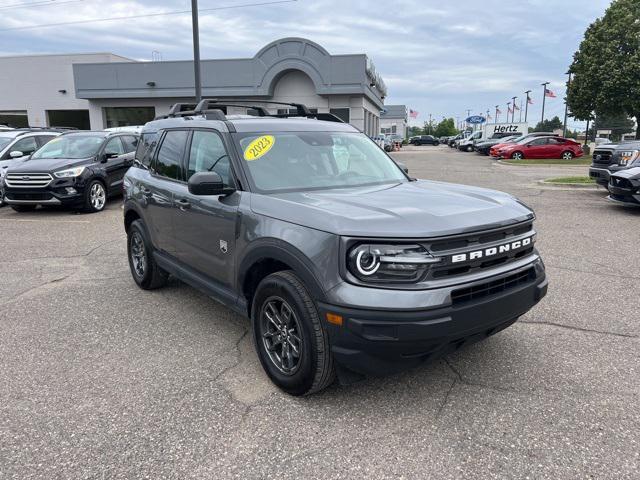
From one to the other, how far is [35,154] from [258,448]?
11.5 metres

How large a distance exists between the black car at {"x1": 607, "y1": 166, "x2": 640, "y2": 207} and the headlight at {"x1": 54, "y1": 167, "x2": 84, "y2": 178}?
11275 mm

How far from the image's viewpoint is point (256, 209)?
11.5 feet

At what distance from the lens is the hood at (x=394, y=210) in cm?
286

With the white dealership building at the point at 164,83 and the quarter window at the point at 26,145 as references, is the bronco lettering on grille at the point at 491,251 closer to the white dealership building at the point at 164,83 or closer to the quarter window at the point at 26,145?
the quarter window at the point at 26,145

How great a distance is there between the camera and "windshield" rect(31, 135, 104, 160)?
37.8 ft

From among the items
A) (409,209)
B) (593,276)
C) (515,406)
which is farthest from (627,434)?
(593,276)

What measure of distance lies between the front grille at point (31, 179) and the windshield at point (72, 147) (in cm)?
108

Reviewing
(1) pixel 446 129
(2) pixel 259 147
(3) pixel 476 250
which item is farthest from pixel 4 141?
(1) pixel 446 129

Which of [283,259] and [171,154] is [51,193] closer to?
[171,154]

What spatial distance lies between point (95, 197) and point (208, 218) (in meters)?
8.31

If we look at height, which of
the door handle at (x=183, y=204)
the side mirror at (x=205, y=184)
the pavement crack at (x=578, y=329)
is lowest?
the pavement crack at (x=578, y=329)

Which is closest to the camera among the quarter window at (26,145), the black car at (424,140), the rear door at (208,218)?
the rear door at (208,218)

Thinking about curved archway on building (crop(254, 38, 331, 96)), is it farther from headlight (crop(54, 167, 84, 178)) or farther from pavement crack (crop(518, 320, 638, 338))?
pavement crack (crop(518, 320, 638, 338))

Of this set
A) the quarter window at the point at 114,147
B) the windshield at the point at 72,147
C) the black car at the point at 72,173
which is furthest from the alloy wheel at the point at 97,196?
the quarter window at the point at 114,147
